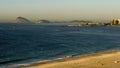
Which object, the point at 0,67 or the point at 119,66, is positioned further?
the point at 0,67

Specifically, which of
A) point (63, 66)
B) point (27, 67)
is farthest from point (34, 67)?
point (63, 66)

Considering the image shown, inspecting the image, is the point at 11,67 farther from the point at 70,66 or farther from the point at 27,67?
the point at 70,66

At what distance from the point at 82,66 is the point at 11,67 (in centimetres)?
611

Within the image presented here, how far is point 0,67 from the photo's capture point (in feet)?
90.8

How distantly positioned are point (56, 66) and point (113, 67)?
464 cm

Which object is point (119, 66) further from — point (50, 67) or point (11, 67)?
point (11, 67)

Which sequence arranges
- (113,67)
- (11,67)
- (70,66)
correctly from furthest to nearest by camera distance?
(11,67)
(70,66)
(113,67)

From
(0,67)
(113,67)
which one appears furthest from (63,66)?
(0,67)

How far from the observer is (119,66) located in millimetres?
24250

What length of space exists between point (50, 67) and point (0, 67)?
15.9 ft

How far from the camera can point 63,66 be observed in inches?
1009

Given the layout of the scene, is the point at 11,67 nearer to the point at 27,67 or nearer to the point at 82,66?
the point at 27,67

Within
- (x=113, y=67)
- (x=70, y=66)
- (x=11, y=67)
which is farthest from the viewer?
(x=11, y=67)

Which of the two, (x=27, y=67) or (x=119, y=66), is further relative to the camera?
(x=27, y=67)
